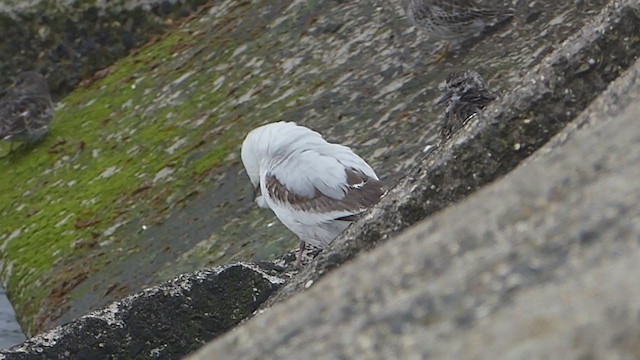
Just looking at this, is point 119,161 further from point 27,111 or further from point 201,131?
point 27,111

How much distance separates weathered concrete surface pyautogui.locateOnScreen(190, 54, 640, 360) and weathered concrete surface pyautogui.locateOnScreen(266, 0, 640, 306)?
1645mm

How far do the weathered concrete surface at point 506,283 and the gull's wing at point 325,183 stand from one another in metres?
4.80

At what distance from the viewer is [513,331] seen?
196cm

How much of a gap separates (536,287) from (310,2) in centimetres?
1100

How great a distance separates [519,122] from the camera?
4.24 meters

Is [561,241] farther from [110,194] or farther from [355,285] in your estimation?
[110,194]

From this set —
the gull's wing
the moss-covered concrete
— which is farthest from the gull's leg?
the moss-covered concrete

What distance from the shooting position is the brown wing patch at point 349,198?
288 inches

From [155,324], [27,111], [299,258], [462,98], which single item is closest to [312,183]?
[299,258]

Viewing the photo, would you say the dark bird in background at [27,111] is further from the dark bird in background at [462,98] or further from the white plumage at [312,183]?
the white plumage at [312,183]

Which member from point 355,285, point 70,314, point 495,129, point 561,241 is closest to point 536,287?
point 561,241

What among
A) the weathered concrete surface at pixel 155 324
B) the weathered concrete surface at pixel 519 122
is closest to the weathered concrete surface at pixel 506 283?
the weathered concrete surface at pixel 519 122

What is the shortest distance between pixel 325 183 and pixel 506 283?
538cm

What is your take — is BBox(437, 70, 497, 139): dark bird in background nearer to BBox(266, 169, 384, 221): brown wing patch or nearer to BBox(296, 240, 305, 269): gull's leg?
BBox(266, 169, 384, 221): brown wing patch
